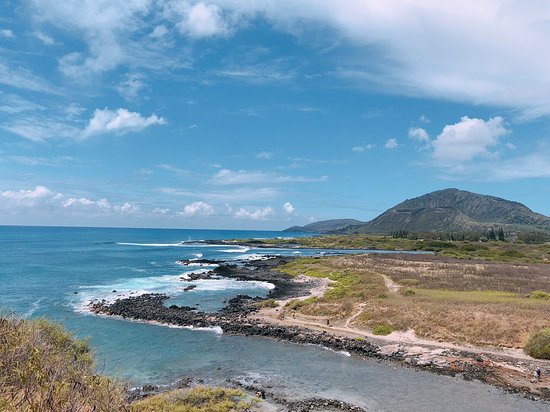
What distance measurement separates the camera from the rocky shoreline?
32250 mm

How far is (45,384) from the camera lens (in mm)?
13039

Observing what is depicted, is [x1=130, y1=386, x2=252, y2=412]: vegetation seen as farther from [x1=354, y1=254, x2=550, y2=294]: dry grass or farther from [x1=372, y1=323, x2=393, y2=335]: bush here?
[x1=354, y1=254, x2=550, y2=294]: dry grass

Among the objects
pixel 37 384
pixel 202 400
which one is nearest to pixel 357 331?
pixel 202 400

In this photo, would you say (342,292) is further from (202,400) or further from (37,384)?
(37,384)

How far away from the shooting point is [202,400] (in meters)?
26.7

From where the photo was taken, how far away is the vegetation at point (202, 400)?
24.8m

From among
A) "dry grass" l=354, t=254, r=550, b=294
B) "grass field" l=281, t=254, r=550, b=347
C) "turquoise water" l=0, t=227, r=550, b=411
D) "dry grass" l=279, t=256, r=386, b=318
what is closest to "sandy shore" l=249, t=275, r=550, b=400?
"grass field" l=281, t=254, r=550, b=347

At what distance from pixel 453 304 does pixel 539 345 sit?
13623 millimetres

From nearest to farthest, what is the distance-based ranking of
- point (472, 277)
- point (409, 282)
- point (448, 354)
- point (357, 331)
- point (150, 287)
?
point (448, 354), point (357, 331), point (409, 282), point (472, 277), point (150, 287)

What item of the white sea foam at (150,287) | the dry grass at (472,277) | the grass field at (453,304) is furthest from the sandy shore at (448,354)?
the white sea foam at (150,287)

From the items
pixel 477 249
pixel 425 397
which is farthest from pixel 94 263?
pixel 477 249

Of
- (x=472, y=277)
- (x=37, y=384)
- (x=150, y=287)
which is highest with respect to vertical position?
(x=37, y=384)

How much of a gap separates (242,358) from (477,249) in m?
135

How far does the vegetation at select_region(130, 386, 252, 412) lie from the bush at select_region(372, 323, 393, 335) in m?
20.4
